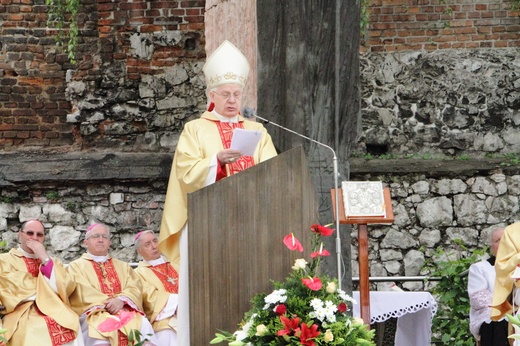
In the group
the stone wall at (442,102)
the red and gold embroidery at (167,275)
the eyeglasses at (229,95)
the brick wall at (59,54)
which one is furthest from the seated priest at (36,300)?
the stone wall at (442,102)

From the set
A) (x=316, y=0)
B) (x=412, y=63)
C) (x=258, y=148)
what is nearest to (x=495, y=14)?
(x=412, y=63)

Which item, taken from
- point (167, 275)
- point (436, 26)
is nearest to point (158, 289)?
point (167, 275)

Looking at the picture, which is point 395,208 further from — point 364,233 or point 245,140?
point 245,140

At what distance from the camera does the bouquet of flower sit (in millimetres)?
5523

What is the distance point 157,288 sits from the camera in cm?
834

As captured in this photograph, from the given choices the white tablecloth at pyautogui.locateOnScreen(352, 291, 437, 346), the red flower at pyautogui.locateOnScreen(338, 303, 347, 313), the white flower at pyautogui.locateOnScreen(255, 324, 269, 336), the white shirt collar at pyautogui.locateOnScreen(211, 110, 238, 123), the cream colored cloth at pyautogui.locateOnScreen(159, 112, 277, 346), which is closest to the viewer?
the white flower at pyautogui.locateOnScreen(255, 324, 269, 336)

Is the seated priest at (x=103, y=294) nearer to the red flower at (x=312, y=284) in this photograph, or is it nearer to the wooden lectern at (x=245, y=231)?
the wooden lectern at (x=245, y=231)

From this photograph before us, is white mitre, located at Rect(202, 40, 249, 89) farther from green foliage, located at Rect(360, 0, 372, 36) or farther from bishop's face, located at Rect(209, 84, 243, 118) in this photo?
green foliage, located at Rect(360, 0, 372, 36)

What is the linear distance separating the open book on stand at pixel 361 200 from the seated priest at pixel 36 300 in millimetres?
1878

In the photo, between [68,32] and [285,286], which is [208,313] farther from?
[68,32]

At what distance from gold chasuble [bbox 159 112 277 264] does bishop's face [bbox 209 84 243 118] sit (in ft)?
0.22

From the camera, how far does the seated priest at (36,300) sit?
7602 mm

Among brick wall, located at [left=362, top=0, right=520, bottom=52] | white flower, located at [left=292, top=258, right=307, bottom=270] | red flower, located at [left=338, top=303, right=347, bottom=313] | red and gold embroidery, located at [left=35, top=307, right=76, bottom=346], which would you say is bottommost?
red and gold embroidery, located at [left=35, top=307, right=76, bottom=346]

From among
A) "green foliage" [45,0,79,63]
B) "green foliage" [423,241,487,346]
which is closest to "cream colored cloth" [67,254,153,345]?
"green foliage" [423,241,487,346]
